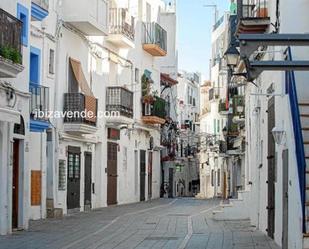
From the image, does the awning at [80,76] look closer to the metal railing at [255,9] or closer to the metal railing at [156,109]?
the metal railing at [255,9]

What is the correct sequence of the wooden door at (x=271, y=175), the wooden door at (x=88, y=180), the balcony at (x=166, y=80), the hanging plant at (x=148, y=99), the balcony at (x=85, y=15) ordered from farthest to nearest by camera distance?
the balcony at (x=166, y=80) < the hanging plant at (x=148, y=99) < the wooden door at (x=88, y=180) < the balcony at (x=85, y=15) < the wooden door at (x=271, y=175)

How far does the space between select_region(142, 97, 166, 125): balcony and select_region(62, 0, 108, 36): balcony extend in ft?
41.9

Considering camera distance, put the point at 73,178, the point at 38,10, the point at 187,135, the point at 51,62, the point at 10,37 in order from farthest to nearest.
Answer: the point at 187,135 → the point at 73,178 → the point at 51,62 → the point at 38,10 → the point at 10,37

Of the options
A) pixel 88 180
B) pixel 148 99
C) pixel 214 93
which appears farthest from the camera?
pixel 214 93

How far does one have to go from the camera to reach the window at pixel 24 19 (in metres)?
21.0

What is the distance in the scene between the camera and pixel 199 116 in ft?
281

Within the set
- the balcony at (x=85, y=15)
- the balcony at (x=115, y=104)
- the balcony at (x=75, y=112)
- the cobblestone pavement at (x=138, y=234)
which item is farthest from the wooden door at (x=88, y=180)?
the balcony at (x=85, y=15)

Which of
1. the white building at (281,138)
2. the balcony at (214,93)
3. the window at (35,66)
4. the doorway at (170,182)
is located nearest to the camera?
the white building at (281,138)

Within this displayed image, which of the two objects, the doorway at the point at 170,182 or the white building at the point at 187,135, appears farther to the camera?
the white building at the point at 187,135

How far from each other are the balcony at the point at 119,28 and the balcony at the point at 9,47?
16605mm

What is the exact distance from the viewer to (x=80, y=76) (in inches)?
1217

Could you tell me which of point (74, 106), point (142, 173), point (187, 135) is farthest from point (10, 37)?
point (187, 135)

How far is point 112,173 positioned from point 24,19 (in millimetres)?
16288

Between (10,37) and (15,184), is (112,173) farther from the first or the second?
(10,37)
